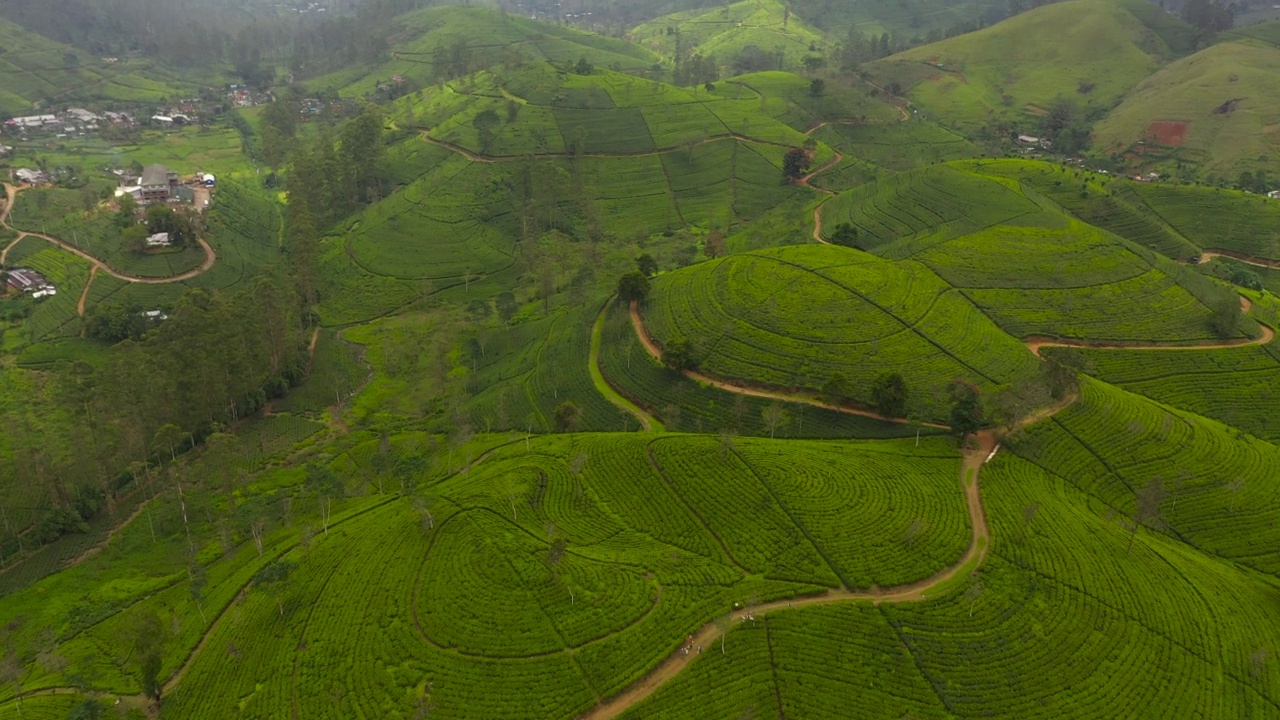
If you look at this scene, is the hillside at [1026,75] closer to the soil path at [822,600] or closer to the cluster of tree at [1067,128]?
the cluster of tree at [1067,128]

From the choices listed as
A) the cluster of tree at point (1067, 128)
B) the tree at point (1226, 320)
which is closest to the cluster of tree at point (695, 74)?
the cluster of tree at point (1067, 128)

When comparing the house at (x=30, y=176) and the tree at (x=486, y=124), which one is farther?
the tree at (x=486, y=124)

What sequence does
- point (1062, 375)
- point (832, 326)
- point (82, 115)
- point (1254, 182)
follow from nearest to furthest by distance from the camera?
point (1062, 375) < point (832, 326) < point (1254, 182) < point (82, 115)

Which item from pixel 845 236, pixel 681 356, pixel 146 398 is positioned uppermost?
pixel 845 236

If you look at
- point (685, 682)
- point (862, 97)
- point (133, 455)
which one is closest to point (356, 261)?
point (133, 455)

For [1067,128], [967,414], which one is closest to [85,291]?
[967,414]

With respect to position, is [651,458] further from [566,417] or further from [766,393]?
[766,393]

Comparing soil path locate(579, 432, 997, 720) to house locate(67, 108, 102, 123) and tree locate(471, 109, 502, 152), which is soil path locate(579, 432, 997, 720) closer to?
tree locate(471, 109, 502, 152)
